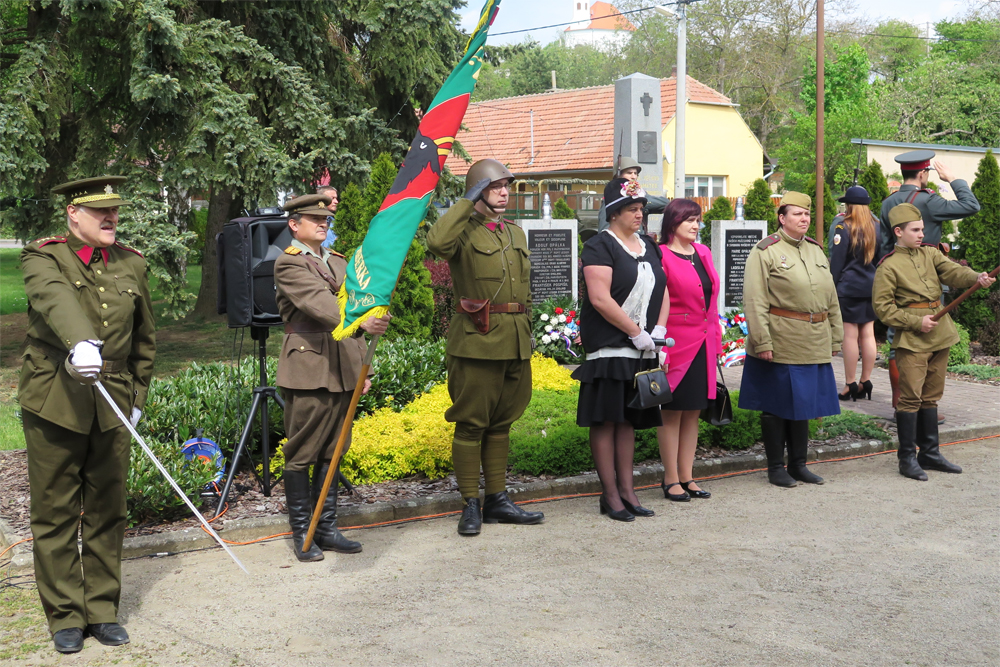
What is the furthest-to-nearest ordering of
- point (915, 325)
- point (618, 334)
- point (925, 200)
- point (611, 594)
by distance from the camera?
point (925, 200) < point (915, 325) < point (618, 334) < point (611, 594)

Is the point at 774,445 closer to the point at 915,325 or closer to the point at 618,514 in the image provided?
the point at 915,325

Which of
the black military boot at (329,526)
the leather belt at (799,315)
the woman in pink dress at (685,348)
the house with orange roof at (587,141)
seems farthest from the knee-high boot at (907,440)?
the house with orange roof at (587,141)

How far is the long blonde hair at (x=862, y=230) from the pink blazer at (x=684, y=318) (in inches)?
158

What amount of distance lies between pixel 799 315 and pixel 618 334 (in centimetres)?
155

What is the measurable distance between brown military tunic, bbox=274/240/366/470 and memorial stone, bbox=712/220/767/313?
9030mm

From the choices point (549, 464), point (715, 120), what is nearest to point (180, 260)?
point (549, 464)

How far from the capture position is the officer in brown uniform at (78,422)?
13.8 feet

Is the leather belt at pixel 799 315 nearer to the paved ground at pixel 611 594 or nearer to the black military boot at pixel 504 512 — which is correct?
the paved ground at pixel 611 594

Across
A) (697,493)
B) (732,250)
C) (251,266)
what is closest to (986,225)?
(732,250)

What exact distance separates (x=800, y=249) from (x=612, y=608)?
3.47m

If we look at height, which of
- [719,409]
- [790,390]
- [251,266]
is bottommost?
[719,409]

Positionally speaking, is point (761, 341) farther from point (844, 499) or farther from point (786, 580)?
point (786, 580)

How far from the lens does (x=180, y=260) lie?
40.5 ft

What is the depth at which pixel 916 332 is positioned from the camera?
721 cm
